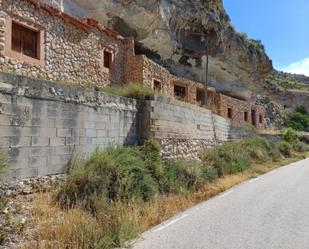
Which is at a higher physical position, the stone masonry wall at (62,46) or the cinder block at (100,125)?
the stone masonry wall at (62,46)

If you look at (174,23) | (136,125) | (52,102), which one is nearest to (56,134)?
(52,102)

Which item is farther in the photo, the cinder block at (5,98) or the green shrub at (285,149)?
the green shrub at (285,149)

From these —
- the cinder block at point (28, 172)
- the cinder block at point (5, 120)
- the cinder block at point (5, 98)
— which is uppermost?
the cinder block at point (5, 98)

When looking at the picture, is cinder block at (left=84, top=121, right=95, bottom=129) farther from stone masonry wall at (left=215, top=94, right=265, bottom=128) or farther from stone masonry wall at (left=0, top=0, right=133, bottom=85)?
stone masonry wall at (left=215, top=94, right=265, bottom=128)

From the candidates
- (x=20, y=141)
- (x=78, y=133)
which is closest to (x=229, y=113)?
(x=78, y=133)

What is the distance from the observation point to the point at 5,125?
7.73 m

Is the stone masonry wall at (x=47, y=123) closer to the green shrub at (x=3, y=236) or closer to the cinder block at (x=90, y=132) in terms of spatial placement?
the cinder block at (x=90, y=132)

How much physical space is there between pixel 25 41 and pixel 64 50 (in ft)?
7.40

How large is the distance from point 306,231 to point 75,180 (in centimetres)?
534

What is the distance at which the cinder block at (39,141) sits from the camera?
8516 millimetres

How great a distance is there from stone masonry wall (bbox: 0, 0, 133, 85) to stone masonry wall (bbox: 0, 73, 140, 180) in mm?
3835

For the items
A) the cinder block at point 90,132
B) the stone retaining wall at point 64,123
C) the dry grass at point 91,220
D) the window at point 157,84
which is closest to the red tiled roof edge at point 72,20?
the window at point 157,84

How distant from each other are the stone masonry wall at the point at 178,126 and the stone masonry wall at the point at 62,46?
4.44 metres

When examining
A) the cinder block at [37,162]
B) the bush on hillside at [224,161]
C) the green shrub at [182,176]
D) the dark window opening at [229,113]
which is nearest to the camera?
the cinder block at [37,162]
